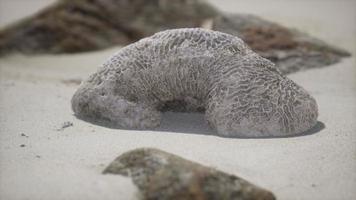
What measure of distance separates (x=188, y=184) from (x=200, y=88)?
1538 millimetres

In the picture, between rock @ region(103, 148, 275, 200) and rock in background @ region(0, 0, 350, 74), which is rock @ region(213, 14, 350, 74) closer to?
rock in background @ region(0, 0, 350, 74)

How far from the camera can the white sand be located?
3.59 metres

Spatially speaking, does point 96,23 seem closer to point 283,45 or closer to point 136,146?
point 283,45

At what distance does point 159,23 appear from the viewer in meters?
9.96

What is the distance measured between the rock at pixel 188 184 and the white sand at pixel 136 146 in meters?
0.15

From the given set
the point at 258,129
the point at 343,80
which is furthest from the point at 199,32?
the point at 343,80

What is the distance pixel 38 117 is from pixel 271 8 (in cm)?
831

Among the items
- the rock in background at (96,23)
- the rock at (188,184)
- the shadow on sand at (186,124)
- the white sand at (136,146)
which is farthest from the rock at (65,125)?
the rock in background at (96,23)

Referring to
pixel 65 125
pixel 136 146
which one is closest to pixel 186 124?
pixel 136 146

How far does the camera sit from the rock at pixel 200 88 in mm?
4516

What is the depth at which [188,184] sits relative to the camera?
10.9 ft

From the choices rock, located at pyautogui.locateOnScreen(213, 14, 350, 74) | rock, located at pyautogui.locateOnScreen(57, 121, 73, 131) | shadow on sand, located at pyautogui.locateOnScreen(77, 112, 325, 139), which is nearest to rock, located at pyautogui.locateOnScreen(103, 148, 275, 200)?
shadow on sand, located at pyautogui.locateOnScreen(77, 112, 325, 139)

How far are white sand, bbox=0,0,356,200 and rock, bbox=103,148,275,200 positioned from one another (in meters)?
0.15

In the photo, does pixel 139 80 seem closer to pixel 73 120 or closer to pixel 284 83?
pixel 73 120
